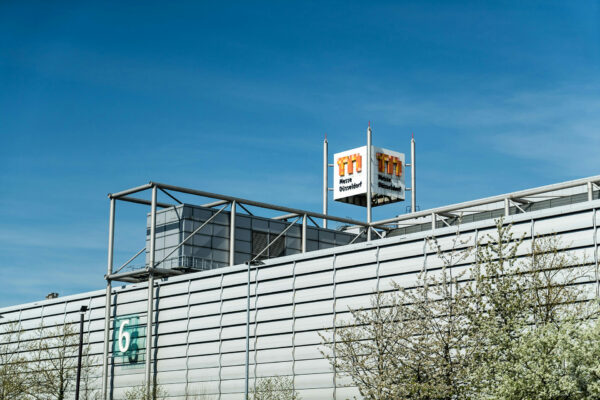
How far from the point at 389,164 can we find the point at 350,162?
4419mm


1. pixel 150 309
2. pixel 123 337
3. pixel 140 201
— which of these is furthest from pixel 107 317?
pixel 140 201

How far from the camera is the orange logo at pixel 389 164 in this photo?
9856 centimetres

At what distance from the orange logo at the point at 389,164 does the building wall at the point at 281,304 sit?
38284mm

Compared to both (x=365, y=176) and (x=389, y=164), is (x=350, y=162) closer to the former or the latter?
(x=365, y=176)

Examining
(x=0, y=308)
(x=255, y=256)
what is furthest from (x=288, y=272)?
(x=0, y=308)

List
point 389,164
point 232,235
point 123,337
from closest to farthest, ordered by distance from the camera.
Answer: point 123,337 → point 232,235 → point 389,164

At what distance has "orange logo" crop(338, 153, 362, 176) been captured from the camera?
98000 millimetres

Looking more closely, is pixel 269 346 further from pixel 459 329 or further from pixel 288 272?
pixel 459 329

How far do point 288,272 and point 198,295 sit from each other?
358 inches

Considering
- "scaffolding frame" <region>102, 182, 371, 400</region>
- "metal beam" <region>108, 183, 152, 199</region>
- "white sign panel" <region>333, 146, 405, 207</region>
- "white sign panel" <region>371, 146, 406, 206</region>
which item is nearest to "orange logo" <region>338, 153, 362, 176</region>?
"white sign panel" <region>333, 146, 405, 207</region>

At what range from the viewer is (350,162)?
9912 cm

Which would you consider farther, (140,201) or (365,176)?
(365,176)

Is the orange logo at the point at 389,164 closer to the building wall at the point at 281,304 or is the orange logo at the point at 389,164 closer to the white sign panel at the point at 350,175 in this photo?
the white sign panel at the point at 350,175

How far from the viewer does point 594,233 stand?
139ft
